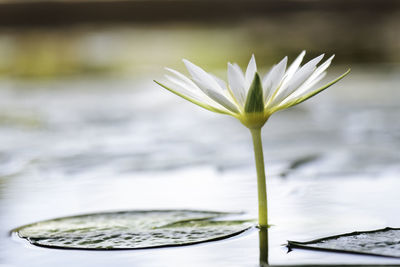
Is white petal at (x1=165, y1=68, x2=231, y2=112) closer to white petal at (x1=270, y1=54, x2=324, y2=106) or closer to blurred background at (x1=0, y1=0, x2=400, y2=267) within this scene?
white petal at (x1=270, y1=54, x2=324, y2=106)

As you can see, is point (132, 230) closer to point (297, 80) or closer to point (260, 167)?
point (260, 167)

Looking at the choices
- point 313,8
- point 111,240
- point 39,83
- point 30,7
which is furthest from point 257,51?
point 111,240

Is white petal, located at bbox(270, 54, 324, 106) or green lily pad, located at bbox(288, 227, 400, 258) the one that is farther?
white petal, located at bbox(270, 54, 324, 106)

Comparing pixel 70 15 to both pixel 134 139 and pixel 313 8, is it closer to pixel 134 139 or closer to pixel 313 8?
pixel 313 8

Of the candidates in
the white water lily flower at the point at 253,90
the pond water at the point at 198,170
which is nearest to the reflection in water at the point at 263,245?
the pond water at the point at 198,170

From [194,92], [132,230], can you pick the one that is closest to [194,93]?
[194,92]

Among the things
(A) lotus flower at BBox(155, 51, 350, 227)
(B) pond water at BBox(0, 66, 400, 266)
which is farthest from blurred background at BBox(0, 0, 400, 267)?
(A) lotus flower at BBox(155, 51, 350, 227)
